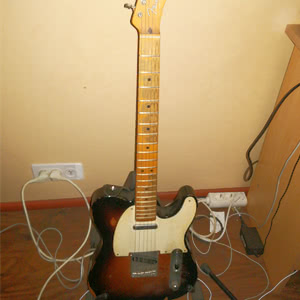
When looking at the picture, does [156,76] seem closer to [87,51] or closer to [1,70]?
[87,51]

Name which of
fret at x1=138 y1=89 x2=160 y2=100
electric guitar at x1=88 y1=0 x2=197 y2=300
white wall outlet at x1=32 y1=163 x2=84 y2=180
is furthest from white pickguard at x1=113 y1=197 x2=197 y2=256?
Answer: white wall outlet at x1=32 y1=163 x2=84 y2=180

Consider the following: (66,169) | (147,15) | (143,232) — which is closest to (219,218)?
(143,232)

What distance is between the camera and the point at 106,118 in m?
1.13

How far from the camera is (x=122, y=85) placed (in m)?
1.04

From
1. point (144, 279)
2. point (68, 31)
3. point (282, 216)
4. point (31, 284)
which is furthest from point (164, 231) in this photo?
point (68, 31)

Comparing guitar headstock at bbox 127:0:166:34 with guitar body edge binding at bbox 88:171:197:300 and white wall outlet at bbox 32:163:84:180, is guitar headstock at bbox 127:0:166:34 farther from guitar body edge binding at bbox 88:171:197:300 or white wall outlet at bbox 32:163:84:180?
white wall outlet at bbox 32:163:84:180

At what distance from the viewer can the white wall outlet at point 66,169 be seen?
4.09 feet

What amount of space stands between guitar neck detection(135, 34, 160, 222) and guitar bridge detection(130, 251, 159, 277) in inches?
5.3

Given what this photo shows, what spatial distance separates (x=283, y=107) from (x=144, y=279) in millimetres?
773

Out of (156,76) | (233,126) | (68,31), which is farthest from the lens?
(233,126)

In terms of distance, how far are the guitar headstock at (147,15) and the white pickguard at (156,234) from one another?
19.6 inches

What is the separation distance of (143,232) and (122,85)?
→ 0.50 meters

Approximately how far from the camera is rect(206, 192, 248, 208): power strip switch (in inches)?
54.3

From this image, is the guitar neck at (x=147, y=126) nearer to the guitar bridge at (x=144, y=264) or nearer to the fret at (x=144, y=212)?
the fret at (x=144, y=212)
